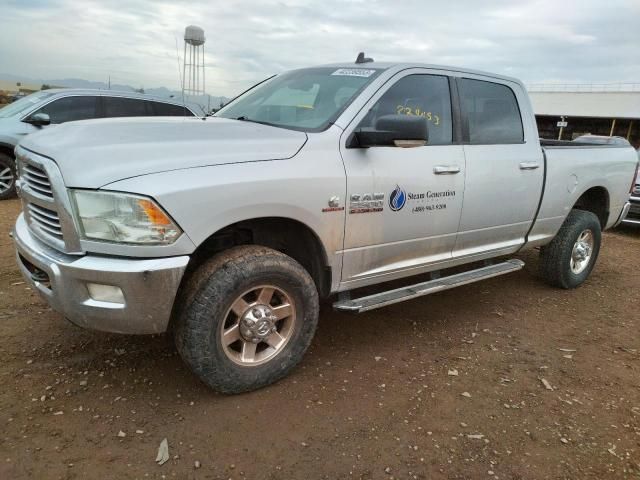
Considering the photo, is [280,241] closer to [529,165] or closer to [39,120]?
[529,165]

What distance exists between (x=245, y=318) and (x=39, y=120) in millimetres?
6479

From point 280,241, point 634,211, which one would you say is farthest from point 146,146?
point 634,211

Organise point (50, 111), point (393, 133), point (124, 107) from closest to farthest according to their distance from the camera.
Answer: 1. point (393, 133)
2. point (50, 111)
3. point (124, 107)

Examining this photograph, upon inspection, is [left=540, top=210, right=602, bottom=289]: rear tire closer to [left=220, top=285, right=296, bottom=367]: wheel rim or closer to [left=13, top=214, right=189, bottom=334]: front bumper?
[left=220, top=285, right=296, bottom=367]: wheel rim

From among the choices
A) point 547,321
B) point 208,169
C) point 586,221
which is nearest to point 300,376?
point 208,169

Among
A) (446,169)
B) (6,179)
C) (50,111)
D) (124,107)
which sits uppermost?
(124,107)

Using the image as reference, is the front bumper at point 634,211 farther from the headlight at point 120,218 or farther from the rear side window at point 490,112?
the headlight at point 120,218

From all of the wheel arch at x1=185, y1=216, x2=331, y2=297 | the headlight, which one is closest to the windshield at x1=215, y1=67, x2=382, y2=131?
the wheel arch at x1=185, y1=216, x2=331, y2=297

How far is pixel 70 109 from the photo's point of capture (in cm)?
802

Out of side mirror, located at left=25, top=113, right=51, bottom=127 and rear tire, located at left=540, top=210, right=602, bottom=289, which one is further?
side mirror, located at left=25, top=113, right=51, bottom=127

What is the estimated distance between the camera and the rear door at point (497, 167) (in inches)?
152

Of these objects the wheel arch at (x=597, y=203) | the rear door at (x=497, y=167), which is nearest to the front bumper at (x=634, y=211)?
the wheel arch at (x=597, y=203)

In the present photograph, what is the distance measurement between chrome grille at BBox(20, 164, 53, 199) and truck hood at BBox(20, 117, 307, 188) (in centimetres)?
11

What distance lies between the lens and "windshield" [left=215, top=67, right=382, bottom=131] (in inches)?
130
